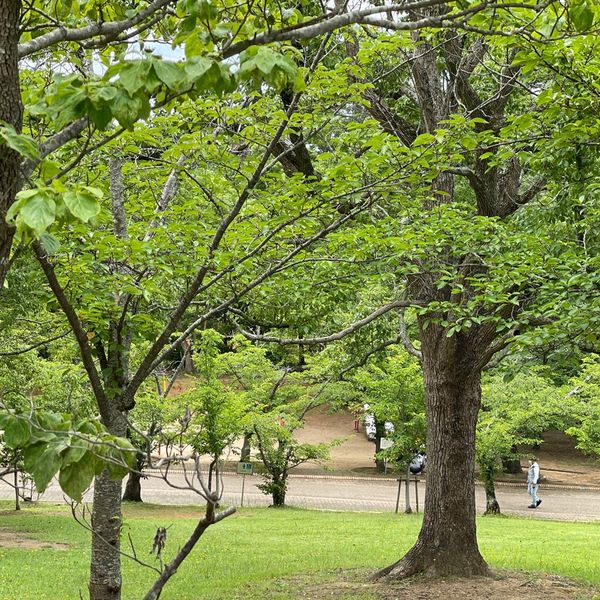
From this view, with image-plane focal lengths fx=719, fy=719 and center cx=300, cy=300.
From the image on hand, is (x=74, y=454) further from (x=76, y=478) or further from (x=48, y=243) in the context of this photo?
(x=48, y=243)

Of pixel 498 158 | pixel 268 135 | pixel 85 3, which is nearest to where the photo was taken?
pixel 85 3

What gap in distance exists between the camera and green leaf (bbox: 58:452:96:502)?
6.42 ft

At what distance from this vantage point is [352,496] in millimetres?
24719

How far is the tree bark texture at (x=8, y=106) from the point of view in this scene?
2.12 m

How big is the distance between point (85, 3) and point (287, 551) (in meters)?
11.2

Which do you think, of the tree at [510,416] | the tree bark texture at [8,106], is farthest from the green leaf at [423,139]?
the tree at [510,416]

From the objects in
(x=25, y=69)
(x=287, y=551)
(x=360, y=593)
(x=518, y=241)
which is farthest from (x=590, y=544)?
(x=25, y=69)

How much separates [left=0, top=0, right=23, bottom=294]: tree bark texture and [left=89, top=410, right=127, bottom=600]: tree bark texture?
354 cm

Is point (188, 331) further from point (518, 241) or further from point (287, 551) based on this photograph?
point (287, 551)

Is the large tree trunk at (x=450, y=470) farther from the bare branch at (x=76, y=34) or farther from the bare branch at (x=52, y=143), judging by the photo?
the bare branch at (x=52, y=143)

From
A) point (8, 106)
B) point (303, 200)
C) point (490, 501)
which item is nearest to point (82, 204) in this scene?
point (8, 106)

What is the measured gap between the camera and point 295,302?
25.9 feet

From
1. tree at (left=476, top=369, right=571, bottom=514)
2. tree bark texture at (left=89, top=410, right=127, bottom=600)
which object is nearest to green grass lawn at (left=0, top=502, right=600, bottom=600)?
tree at (left=476, top=369, right=571, bottom=514)

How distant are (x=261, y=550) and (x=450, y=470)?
4.99 metres
